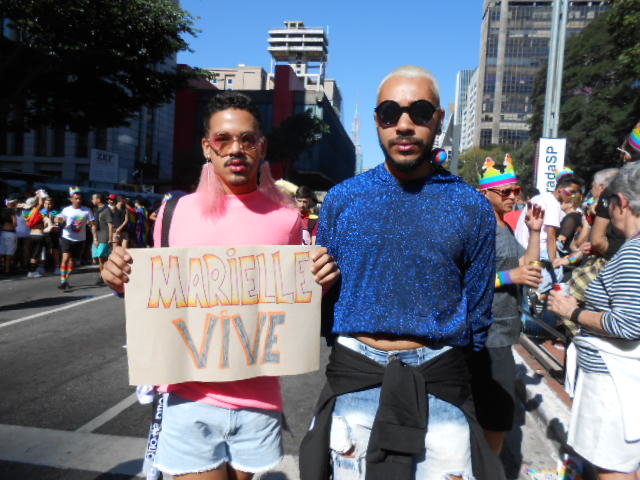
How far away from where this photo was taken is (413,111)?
73.3 inches

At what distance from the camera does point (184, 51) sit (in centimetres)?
2142

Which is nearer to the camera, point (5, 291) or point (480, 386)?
point (480, 386)

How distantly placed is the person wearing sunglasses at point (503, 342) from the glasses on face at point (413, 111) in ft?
4.40

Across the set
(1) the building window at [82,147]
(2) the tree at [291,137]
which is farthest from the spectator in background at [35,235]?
(1) the building window at [82,147]

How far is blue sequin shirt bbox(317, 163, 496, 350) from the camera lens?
5.89 ft

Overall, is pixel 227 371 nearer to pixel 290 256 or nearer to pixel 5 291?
pixel 290 256

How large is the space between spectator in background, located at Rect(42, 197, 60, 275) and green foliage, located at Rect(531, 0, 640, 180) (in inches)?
929

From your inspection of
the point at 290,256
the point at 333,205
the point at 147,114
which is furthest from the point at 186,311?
the point at 147,114

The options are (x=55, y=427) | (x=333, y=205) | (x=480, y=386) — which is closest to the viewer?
(x=333, y=205)

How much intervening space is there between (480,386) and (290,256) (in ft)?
5.37

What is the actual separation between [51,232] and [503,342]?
13420 mm

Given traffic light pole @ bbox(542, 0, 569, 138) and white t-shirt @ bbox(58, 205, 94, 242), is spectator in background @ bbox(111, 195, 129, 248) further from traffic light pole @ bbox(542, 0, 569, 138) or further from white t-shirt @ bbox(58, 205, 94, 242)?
traffic light pole @ bbox(542, 0, 569, 138)

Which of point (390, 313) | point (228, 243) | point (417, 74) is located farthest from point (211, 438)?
point (417, 74)

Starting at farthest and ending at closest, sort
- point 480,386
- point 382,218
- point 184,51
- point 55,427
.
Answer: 1. point 184,51
2. point 55,427
3. point 480,386
4. point 382,218
